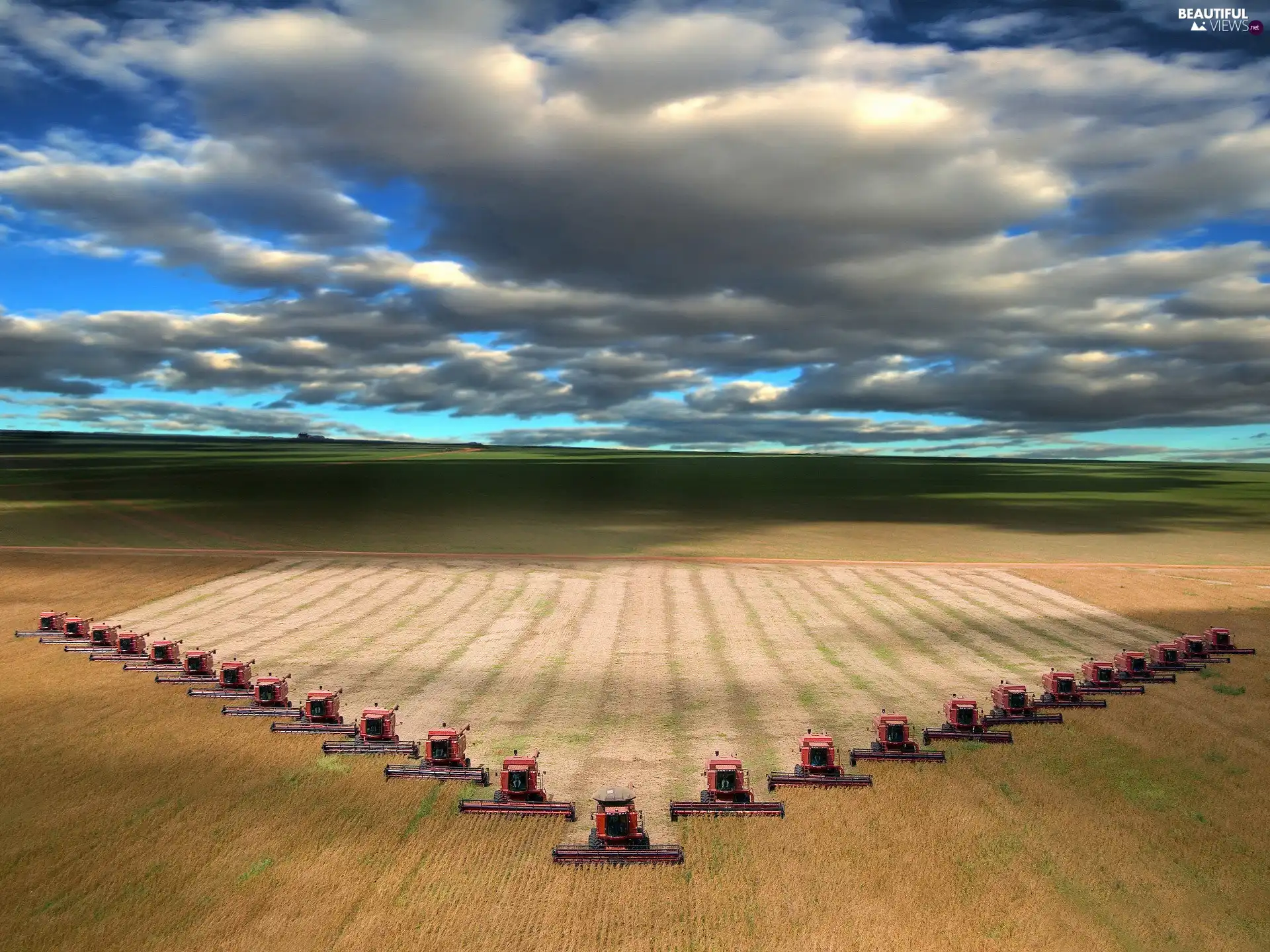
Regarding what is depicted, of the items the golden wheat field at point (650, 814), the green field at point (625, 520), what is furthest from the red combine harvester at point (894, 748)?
the green field at point (625, 520)

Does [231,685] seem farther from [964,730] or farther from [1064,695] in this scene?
[1064,695]

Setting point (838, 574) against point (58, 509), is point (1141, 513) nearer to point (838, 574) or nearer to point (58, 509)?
point (838, 574)

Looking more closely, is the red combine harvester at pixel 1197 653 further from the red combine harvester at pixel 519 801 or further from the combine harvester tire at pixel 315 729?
the combine harvester tire at pixel 315 729

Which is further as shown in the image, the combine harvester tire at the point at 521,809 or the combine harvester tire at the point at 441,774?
the combine harvester tire at the point at 441,774

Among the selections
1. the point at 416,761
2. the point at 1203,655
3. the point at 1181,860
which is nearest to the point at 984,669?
the point at 1203,655

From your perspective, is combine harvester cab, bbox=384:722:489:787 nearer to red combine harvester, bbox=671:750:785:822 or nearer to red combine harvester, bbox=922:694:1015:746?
red combine harvester, bbox=671:750:785:822

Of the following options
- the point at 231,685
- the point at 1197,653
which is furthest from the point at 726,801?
the point at 1197,653

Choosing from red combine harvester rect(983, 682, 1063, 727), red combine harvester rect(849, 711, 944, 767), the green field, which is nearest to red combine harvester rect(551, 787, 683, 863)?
red combine harvester rect(849, 711, 944, 767)

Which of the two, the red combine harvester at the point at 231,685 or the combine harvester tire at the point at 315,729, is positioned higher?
the red combine harvester at the point at 231,685
